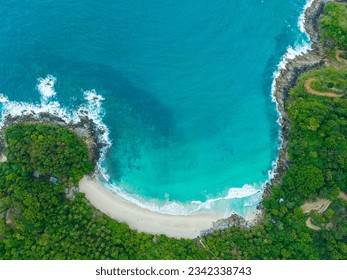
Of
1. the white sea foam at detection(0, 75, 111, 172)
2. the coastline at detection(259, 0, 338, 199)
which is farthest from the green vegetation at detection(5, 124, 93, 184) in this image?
the coastline at detection(259, 0, 338, 199)

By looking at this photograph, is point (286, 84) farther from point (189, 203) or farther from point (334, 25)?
point (189, 203)

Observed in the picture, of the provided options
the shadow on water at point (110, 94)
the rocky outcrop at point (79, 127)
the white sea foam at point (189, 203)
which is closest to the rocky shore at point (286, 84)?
the white sea foam at point (189, 203)

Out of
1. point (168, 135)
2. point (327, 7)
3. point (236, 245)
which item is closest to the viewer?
point (236, 245)

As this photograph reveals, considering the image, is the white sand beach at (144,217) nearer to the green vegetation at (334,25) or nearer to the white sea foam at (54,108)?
the white sea foam at (54,108)

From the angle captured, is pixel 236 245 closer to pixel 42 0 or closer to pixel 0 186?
pixel 0 186

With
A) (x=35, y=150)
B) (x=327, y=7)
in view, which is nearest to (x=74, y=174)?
(x=35, y=150)

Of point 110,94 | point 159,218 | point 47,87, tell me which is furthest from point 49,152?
point 159,218
